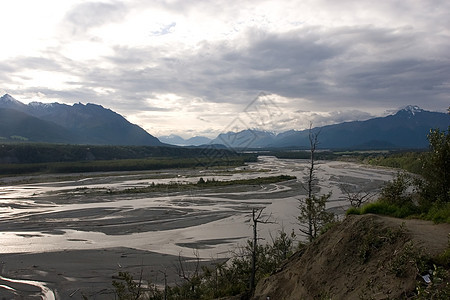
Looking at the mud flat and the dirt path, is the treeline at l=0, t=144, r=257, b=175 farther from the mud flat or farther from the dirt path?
the dirt path

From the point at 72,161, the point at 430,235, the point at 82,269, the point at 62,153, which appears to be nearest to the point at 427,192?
the point at 430,235

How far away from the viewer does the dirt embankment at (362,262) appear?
6.25 m

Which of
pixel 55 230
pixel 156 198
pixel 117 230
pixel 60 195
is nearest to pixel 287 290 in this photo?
pixel 117 230

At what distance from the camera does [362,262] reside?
24.9 ft

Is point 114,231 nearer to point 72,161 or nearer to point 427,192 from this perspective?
point 427,192

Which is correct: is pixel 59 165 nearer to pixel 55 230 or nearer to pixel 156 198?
pixel 156 198

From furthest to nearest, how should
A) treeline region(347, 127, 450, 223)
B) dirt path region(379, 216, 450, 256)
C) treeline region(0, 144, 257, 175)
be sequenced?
treeline region(0, 144, 257, 175)
treeline region(347, 127, 450, 223)
dirt path region(379, 216, 450, 256)

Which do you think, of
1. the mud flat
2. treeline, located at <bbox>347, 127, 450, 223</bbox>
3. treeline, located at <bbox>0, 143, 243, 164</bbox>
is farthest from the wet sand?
treeline, located at <bbox>0, 143, 243, 164</bbox>

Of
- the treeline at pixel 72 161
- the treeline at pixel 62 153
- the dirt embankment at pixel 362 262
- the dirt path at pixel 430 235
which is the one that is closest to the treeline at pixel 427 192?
the dirt embankment at pixel 362 262

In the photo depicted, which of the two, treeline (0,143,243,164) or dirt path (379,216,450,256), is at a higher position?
treeline (0,143,243,164)

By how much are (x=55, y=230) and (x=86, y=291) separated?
15.9m

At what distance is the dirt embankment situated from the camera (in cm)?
625

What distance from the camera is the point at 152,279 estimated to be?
17.2 meters

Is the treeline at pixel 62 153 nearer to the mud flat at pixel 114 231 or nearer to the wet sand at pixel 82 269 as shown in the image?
the mud flat at pixel 114 231
